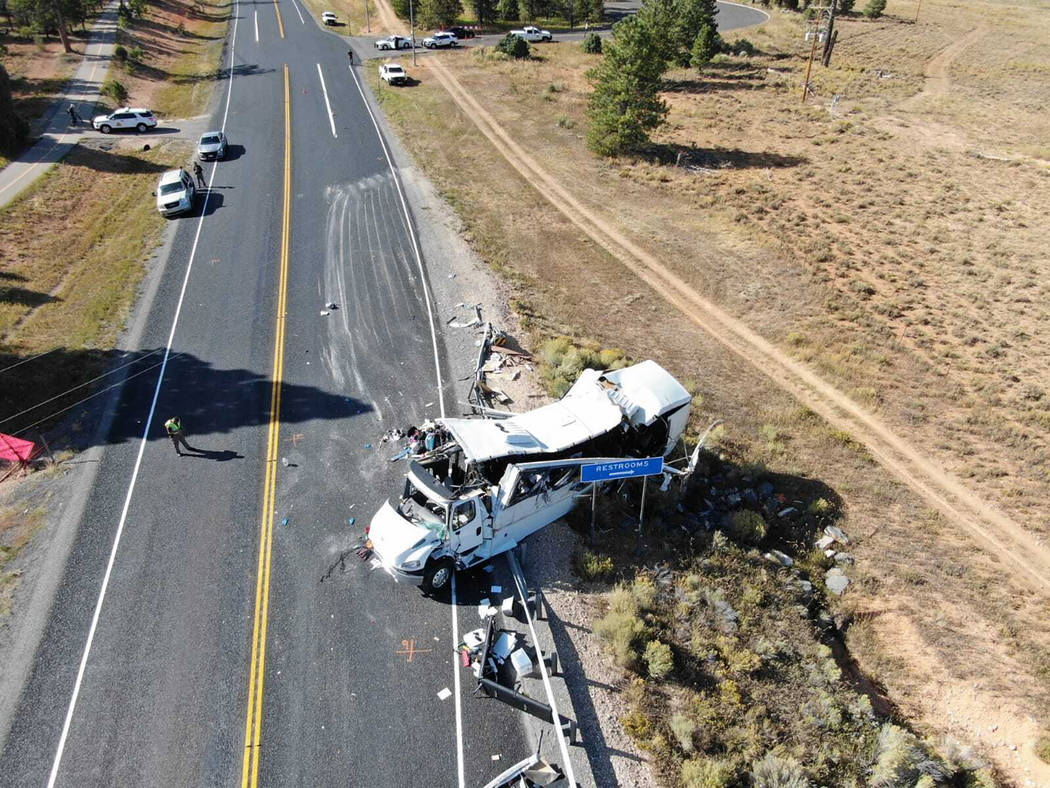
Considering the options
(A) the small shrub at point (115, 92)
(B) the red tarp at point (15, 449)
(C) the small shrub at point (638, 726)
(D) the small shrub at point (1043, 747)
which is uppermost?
(A) the small shrub at point (115, 92)

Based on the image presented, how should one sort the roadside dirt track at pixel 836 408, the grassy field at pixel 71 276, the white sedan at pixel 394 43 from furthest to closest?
the white sedan at pixel 394 43, the grassy field at pixel 71 276, the roadside dirt track at pixel 836 408

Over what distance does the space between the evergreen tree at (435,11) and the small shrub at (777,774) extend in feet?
261

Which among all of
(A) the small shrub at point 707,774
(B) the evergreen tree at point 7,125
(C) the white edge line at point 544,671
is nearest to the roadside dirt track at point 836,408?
(A) the small shrub at point 707,774

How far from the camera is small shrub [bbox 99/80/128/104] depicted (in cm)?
4531

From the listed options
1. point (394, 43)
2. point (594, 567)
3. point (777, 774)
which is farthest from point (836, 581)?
point (394, 43)

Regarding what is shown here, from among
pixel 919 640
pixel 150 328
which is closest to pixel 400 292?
pixel 150 328

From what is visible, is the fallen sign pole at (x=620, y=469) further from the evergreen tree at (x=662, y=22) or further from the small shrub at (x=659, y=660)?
the evergreen tree at (x=662, y=22)

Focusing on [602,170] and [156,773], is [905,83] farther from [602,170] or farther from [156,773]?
[156,773]

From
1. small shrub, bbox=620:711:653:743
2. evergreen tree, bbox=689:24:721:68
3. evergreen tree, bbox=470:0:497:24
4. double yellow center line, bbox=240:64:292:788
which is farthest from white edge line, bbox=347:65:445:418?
evergreen tree, bbox=470:0:497:24

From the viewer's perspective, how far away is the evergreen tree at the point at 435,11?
70688mm

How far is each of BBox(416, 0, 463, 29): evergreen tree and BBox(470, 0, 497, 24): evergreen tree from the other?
3058mm

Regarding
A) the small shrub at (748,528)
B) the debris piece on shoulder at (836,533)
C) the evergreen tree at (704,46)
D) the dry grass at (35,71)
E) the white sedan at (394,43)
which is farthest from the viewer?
the white sedan at (394,43)

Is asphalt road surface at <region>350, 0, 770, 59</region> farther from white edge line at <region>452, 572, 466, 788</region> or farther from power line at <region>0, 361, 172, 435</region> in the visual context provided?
white edge line at <region>452, 572, 466, 788</region>

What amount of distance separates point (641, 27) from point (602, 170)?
899 centimetres
